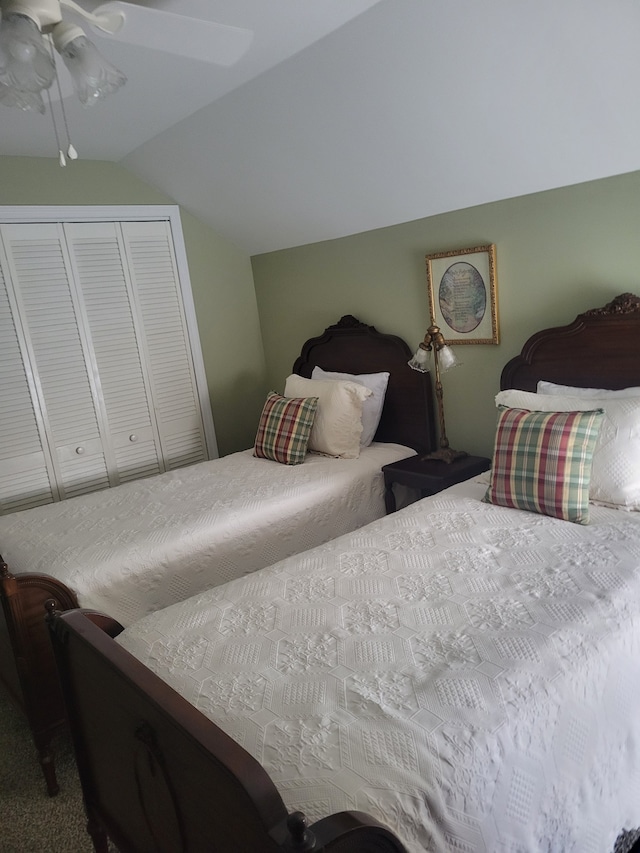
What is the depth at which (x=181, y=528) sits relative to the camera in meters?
2.46

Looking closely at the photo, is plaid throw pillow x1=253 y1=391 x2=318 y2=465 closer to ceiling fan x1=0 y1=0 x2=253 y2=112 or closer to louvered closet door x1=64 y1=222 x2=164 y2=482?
louvered closet door x1=64 y1=222 x2=164 y2=482

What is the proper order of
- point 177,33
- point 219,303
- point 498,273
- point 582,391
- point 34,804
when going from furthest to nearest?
point 219,303
point 498,273
point 582,391
point 34,804
point 177,33

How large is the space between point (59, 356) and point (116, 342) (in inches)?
13.3

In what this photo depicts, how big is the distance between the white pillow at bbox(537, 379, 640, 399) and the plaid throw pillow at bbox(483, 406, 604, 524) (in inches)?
7.5

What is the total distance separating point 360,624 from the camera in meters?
1.60

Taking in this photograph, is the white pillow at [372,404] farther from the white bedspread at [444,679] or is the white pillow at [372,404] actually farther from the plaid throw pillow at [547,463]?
the white bedspread at [444,679]

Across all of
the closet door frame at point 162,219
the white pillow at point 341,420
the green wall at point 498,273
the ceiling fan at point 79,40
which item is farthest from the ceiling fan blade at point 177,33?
the closet door frame at point 162,219

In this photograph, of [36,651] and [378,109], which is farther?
[378,109]

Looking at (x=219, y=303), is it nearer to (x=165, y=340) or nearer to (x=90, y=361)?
(x=165, y=340)

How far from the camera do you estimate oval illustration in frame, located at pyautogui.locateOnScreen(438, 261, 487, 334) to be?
2.81 m

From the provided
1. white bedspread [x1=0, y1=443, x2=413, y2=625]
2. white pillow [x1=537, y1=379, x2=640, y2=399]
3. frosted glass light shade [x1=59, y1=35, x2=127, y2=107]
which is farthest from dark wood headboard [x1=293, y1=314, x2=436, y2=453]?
Answer: frosted glass light shade [x1=59, y1=35, x2=127, y2=107]

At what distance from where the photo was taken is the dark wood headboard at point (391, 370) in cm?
316

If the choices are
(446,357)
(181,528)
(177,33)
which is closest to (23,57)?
(177,33)

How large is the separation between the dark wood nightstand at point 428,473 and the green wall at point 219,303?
1532mm
